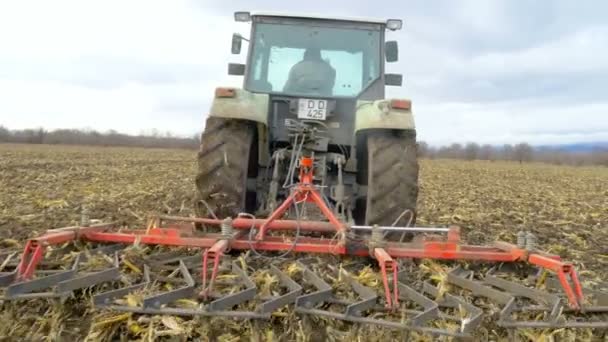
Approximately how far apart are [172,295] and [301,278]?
839 millimetres

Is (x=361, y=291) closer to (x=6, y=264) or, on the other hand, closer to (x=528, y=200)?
(x=6, y=264)

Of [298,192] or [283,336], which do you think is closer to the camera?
[283,336]

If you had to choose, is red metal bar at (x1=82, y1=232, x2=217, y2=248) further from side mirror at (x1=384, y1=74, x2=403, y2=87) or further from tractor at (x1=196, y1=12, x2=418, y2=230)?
side mirror at (x1=384, y1=74, x2=403, y2=87)

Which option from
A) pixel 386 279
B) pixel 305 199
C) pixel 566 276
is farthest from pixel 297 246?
pixel 566 276

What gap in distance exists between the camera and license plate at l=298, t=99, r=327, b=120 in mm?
4523

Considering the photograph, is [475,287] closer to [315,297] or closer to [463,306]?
[463,306]

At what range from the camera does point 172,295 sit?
268 cm

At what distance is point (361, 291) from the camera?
293 centimetres

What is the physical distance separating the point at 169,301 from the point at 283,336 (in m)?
0.58

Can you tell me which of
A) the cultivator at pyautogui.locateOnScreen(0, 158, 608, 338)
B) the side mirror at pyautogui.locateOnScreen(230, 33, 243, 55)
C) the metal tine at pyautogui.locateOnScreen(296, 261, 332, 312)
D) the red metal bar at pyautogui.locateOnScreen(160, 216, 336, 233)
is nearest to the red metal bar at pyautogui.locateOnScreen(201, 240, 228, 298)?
the cultivator at pyautogui.locateOnScreen(0, 158, 608, 338)

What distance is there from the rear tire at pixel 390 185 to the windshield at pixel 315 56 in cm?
101

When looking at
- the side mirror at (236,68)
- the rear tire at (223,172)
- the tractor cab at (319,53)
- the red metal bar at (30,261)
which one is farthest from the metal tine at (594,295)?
the side mirror at (236,68)

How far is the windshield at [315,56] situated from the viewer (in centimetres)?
500

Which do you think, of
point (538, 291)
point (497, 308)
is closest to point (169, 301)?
point (497, 308)
